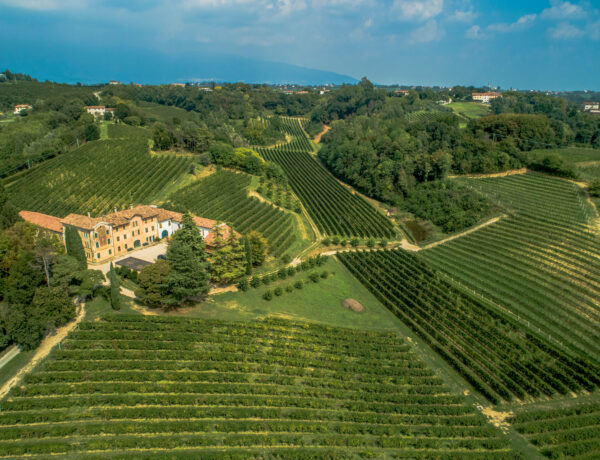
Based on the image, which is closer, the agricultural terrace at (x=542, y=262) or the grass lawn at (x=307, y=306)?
the agricultural terrace at (x=542, y=262)

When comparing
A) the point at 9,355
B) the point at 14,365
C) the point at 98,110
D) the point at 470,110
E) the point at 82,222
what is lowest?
the point at 14,365

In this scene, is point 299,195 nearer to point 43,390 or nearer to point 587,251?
point 587,251

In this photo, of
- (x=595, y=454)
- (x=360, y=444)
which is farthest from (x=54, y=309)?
(x=595, y=454)

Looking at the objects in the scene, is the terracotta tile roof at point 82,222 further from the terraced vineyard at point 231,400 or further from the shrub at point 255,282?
the shrub at point 255,282

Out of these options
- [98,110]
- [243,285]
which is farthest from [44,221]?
[98,110]

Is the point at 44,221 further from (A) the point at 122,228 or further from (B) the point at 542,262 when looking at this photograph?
(B) the point at 542,262

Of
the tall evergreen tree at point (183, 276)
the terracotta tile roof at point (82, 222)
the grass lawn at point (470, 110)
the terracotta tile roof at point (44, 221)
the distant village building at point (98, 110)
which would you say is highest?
the grass lawn at point (470, 110)

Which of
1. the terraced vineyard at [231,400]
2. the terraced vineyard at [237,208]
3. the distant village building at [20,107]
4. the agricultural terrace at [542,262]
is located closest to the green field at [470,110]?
the agricultural terrace at [542,262]
